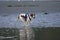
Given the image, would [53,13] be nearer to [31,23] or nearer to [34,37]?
[31,23]

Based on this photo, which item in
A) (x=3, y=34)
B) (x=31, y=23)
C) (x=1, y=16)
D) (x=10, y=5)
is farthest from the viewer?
(x=10, y=5)

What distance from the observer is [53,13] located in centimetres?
171

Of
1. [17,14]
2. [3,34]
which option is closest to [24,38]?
[3,34]

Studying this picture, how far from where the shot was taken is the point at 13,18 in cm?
158

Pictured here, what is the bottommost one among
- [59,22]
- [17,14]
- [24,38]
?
[24,38]

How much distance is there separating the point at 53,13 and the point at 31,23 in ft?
1.17

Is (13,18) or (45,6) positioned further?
(45,6)

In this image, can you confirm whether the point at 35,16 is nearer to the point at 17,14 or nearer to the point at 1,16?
the point at 17,14

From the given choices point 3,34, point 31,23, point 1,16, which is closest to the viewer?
point 3,34

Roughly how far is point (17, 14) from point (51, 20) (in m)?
0.39

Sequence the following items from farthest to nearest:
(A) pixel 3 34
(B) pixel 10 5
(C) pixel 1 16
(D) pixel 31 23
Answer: (B) pixel 10 5 < (C) pixel 1 16 < (D) pixel 31 23 < (A) pixel 3 34

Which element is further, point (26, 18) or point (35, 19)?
point (35, 19)

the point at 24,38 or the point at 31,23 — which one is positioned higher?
the point at 31,23

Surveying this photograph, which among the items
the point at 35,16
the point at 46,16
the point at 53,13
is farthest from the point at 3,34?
the point at 53,13
